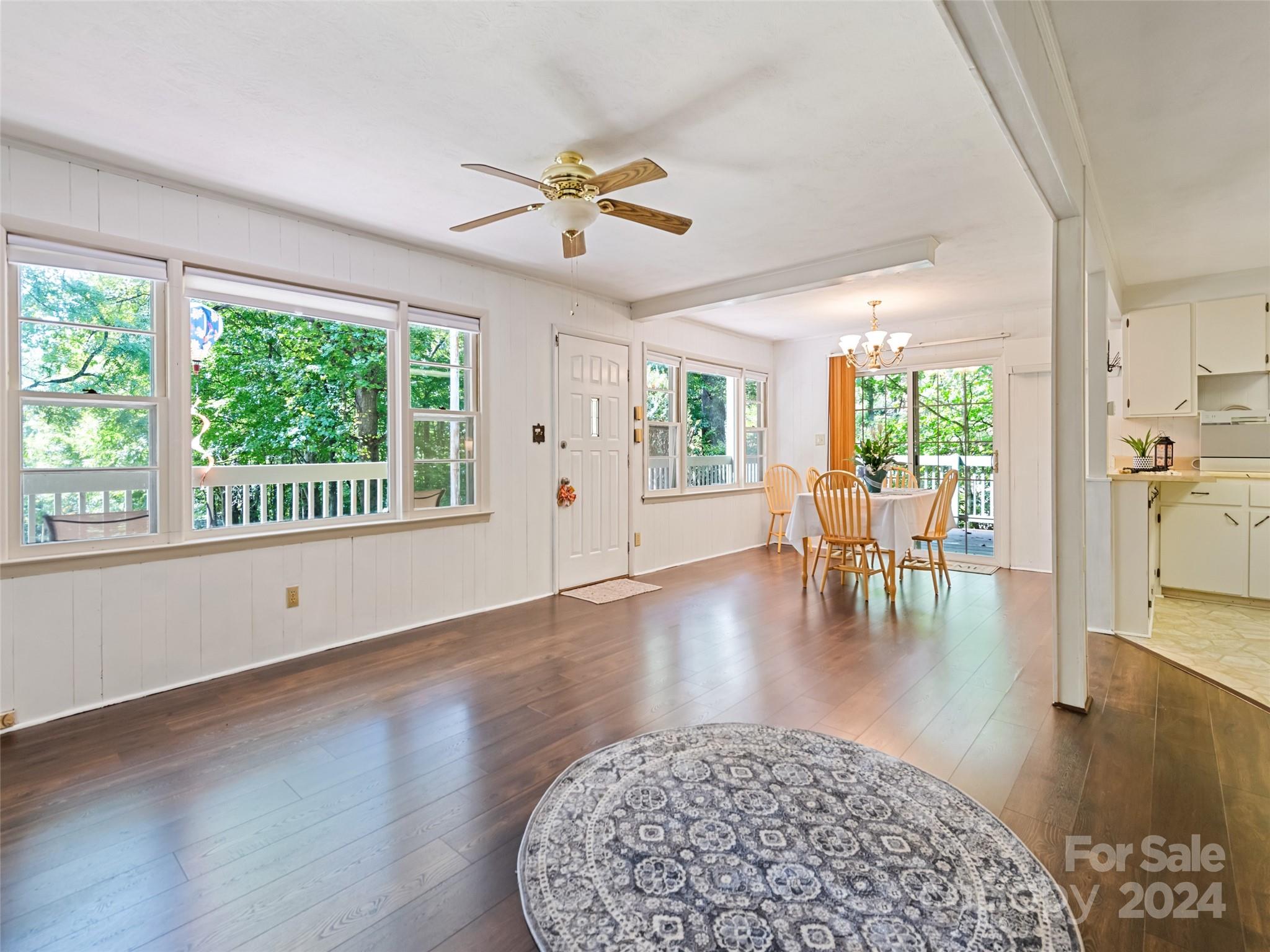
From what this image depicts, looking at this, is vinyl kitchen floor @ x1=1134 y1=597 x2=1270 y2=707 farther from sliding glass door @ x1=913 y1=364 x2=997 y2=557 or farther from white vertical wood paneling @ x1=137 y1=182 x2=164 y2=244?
white vertical wood paneling @ x1=137 y1=182 x2=164 y2=244

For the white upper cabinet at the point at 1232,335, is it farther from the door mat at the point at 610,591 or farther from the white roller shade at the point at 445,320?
the white roller shade at the point at 445,320

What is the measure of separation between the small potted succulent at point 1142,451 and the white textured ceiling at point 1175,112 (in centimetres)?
154

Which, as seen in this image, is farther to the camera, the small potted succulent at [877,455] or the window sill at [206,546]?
the small potted succulent at [877,455]

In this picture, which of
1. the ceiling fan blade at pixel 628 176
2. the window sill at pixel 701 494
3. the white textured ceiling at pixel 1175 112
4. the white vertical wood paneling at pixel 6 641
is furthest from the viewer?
the window sill at pixel 701 494

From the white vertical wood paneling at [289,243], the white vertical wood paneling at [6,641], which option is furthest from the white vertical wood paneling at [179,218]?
the white vertical wood paneling at [6,641]

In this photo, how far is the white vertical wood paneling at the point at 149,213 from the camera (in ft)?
9.23

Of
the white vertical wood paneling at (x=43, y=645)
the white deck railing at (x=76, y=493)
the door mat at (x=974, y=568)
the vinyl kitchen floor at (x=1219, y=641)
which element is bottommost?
the vinyl kitchen floor at (x=1219, y=641)

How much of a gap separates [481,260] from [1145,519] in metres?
4.56

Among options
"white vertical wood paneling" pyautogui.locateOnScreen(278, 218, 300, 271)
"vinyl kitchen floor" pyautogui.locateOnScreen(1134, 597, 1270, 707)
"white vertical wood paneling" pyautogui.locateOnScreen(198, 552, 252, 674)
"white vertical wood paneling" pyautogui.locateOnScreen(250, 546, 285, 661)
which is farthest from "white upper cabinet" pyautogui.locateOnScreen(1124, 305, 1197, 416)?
"white vertical wood paneling" pyautogui.locateOnScreen(198, 552, 252, 674)

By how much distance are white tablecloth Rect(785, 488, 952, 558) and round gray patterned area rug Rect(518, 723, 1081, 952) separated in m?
2.62

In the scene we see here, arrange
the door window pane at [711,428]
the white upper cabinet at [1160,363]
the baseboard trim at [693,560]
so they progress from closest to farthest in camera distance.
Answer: the white upper cabinet at [1160,363] < the baseboard trim at [693,560] < the door window pane at [711,428]

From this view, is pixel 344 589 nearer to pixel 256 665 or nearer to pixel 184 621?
pixel 256 665

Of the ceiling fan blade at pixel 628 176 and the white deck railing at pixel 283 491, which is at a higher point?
the ceiling fan blade at pixel 628 176

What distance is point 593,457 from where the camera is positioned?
201 inches
